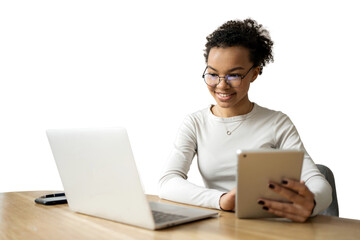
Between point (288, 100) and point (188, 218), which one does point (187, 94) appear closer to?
point (288, 100)

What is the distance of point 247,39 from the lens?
6.48ft

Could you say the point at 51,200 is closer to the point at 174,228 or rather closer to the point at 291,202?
the point at 174,228

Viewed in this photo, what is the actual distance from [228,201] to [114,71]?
2.95m

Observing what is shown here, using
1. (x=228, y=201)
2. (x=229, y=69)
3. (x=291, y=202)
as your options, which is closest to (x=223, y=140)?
(x=229, y=69)

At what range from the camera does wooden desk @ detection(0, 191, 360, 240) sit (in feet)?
3.78

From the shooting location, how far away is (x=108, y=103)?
4.18m

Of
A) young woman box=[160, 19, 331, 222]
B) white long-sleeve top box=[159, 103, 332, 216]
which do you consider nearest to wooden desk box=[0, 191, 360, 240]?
young woman box=[160, 19, 331, 222]

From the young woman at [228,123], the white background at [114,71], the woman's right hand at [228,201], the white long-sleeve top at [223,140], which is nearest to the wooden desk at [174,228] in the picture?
the woman's right hand at [228,201]

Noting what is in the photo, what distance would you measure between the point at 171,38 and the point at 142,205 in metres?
3.14

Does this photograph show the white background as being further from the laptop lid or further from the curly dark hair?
the laptop lid

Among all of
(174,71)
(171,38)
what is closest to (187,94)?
(174,71)

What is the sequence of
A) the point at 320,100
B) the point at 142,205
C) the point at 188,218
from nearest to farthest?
the point at 142,205
the point at 188,218
the point at 320,100

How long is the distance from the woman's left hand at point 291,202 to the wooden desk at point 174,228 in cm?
3

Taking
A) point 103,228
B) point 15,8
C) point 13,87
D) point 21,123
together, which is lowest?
point 103,228
